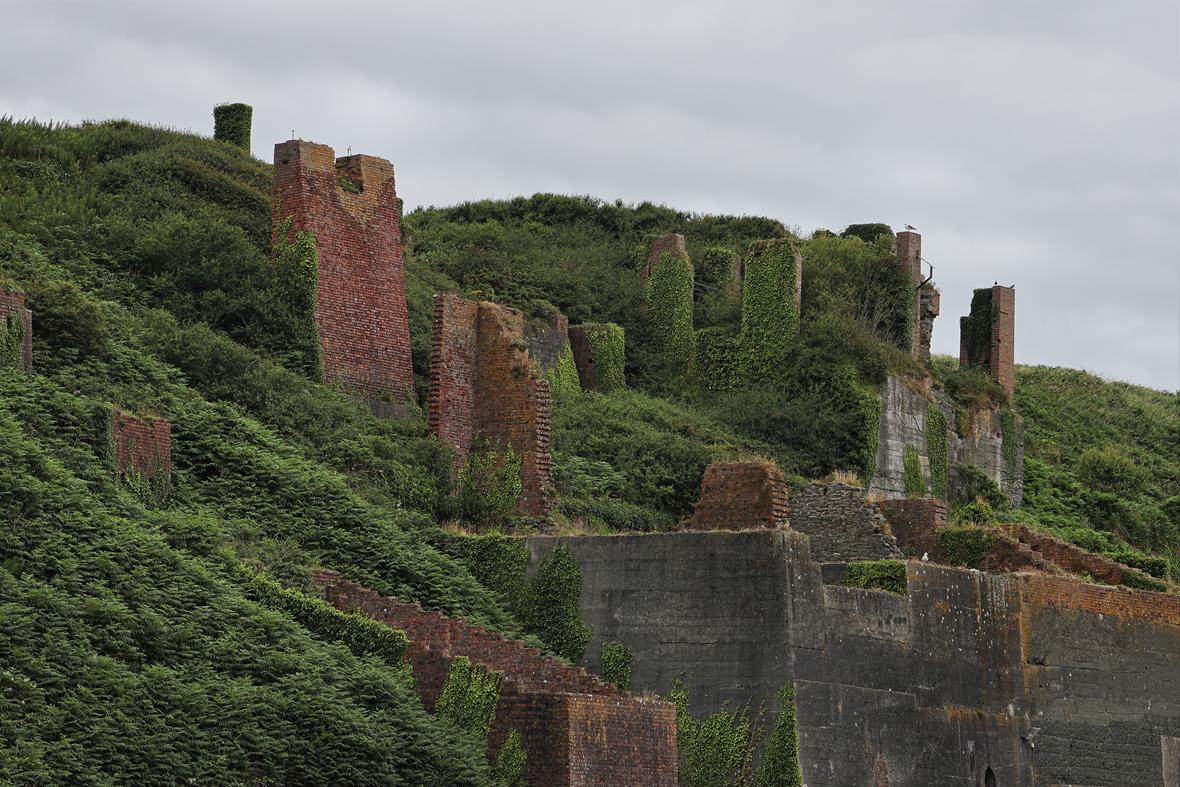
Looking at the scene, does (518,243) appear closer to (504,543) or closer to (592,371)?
(592,371)

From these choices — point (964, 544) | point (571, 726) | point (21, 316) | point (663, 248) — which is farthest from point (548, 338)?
point (571, 726)

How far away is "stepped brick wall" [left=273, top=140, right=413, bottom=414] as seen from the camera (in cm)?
3494

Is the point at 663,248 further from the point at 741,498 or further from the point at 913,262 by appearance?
the point at 741,498

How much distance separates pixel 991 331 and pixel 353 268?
72.1 feet

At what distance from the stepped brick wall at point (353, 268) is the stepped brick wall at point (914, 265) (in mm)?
16220

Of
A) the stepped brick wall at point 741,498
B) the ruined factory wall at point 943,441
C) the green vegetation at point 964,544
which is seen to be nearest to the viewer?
the stepped brick wall at point 741,498

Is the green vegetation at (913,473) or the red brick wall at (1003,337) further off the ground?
the red brick wall at (1003,337)

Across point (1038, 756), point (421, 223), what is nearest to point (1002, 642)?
point (1038, 756)

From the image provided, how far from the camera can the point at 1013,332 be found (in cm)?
5316

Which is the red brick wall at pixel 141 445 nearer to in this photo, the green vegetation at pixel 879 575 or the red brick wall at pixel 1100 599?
the green vegetation at pixel 879 575

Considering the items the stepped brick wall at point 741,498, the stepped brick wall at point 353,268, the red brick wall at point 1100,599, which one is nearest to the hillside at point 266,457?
the stepped brick wall at point 353,268

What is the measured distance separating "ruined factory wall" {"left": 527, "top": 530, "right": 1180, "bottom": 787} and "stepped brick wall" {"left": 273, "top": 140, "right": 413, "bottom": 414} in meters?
7.22

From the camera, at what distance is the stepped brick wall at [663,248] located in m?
49.4

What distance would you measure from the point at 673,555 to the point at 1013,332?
27038mm
